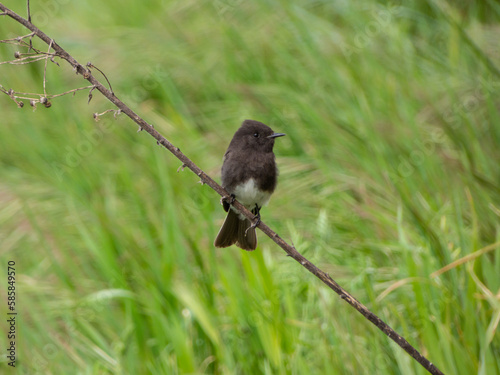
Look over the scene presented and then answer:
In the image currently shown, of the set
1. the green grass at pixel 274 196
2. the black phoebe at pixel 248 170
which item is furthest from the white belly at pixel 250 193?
the green grass at pixel 274 196

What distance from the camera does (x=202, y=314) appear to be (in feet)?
11.4

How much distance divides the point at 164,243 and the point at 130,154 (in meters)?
1.83

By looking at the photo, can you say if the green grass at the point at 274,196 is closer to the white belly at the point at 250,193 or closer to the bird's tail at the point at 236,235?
the bird's tail at the point at 236,235

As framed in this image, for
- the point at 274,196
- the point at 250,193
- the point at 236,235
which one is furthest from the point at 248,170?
the point at 274,196

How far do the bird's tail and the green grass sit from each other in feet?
0.56

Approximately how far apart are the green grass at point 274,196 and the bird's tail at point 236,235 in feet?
0.56

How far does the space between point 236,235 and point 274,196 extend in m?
1.23

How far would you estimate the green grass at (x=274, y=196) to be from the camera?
3.27m

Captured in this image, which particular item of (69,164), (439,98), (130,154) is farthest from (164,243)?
(439,98)

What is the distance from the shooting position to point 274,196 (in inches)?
179

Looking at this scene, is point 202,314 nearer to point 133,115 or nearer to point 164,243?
point 164,243

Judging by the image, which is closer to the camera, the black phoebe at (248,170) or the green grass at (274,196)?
the green grass at (274,196)

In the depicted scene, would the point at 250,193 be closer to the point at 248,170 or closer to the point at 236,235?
the point at 248,170

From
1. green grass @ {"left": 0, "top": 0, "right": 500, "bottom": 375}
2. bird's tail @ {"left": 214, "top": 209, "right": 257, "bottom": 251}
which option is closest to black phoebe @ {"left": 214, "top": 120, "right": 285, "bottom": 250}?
bird's tail @ {"left": 214, "top": 209, "right": 257, "bottom": 251}
